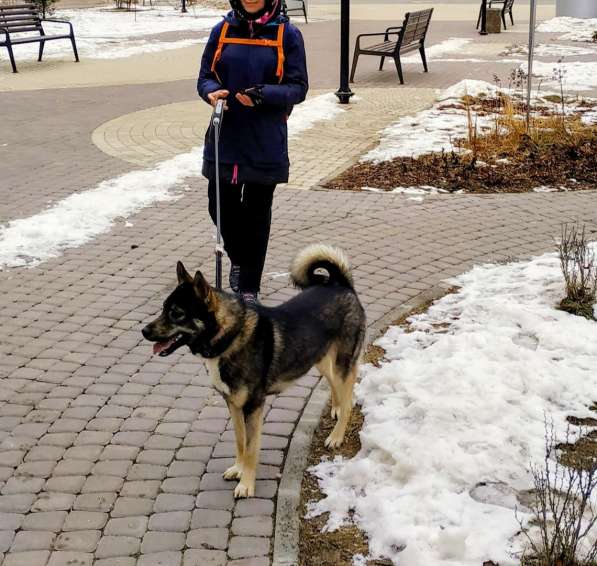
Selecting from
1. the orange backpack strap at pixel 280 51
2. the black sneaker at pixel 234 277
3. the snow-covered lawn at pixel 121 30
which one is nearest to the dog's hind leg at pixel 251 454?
the black sneaker at pixel 234 277

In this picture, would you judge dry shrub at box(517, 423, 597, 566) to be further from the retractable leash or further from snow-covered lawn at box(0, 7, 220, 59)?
snow-covered lawn at box(0, 7, 220, 59)

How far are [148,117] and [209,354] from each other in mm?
9895

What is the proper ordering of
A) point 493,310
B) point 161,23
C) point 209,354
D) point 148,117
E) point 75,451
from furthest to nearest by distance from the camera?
point 161,23
point 148,117
point 493,310
point 75,451
point 209,354

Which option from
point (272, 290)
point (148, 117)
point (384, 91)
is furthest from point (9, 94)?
point (272, 290)

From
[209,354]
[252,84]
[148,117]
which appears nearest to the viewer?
[209,354]

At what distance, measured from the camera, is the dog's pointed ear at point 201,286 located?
347cm

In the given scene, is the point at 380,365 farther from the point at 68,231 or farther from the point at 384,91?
the point at 384,91

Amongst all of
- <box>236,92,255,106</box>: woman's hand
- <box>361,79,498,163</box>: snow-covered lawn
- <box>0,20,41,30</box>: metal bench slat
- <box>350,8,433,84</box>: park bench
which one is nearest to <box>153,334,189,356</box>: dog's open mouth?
<box>236,92,255,106</box>: woman's hand

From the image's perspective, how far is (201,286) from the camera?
3.52 metres

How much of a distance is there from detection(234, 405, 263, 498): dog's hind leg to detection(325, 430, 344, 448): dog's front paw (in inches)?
20.3

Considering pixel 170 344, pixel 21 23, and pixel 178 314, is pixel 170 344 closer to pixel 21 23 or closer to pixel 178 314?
pixel 178 314

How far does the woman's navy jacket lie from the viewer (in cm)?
527

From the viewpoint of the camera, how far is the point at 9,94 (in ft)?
48.1

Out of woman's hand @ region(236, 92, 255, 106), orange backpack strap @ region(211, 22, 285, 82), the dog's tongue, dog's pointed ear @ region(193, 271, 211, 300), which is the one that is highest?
orange backpack strap @ region(211, 22, 285, 82)
